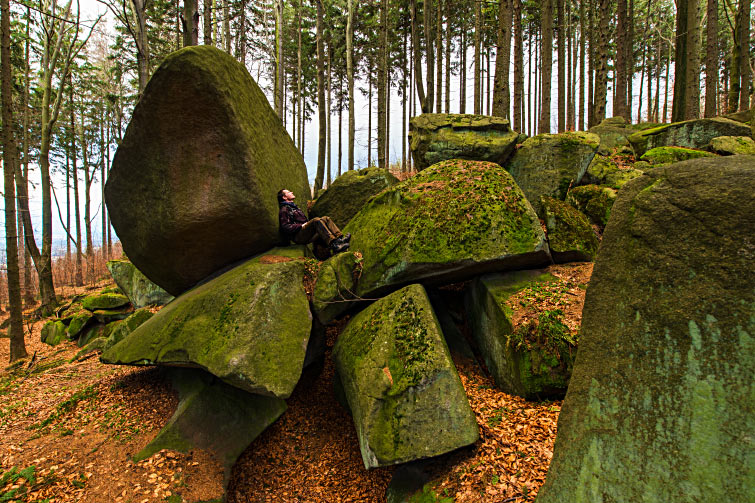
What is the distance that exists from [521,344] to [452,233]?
1.73 meters

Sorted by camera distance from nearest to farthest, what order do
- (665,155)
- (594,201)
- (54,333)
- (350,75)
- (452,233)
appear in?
(452,233)
(594,201)
(665,155)
(54,333)
(350,75)

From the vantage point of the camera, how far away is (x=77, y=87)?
21.9 metres

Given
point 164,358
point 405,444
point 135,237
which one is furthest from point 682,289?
point 135,237

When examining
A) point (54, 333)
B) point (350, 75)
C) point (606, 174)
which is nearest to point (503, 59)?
point (606, 174)

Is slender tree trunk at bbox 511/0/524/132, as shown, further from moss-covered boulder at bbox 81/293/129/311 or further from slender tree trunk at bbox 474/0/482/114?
moss-covered boulder at bbox 81/293/129/311

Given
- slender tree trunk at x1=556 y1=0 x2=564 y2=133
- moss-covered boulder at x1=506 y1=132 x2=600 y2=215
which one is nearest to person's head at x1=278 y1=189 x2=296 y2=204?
moss-covered boulder at x1=506 y1=132 x2=600 y2=215

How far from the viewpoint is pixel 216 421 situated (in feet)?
15.0

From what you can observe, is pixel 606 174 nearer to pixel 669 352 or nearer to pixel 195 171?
pixel 669 352

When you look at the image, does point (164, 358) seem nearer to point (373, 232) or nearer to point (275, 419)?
point (275, 419)

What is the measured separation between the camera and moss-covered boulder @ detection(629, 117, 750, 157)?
8234 millimetres

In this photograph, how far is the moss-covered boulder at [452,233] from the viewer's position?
4641mm

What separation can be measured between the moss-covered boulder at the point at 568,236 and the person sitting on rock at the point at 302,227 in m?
3.35

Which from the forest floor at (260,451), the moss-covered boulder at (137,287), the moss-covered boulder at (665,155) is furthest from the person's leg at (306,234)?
the moss-covered boulder at (665,155)

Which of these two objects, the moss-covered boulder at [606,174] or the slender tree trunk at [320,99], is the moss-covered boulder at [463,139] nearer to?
the moss-covered boulder at [606,174]
